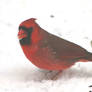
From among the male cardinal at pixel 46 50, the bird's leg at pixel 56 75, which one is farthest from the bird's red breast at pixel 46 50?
the bird's leg at pixel 56 75

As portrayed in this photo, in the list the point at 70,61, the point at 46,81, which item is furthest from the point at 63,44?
the point at 46,81

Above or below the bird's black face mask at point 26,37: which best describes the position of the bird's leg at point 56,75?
below

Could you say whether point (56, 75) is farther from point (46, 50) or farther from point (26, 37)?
point (26, 37)

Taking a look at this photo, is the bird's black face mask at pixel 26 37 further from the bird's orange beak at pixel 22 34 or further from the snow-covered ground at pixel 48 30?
the snow-covered ground at pixel 48 30

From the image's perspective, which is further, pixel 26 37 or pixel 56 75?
pixel 56 75

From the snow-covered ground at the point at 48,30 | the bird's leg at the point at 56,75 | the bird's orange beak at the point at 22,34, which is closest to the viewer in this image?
the bird's orange beak at the point at 22,34

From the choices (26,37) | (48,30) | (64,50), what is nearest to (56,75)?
(64,50)

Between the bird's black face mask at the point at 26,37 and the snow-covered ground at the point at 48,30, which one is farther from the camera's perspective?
the snow-covered ground at the point at 48,30

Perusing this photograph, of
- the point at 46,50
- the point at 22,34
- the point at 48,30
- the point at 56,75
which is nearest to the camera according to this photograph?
the point at 22,34

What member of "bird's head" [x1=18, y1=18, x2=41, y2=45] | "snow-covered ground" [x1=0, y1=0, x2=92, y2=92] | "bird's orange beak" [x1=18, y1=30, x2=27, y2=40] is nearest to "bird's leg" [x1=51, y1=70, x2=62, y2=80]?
"snow-covered ground" [x1=0, y1=0, x2=92, y2=92]

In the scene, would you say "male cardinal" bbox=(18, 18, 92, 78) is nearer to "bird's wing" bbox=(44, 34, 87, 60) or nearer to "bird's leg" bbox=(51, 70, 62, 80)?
"bird's wing" bbox=(44, 34, 87, 60)
